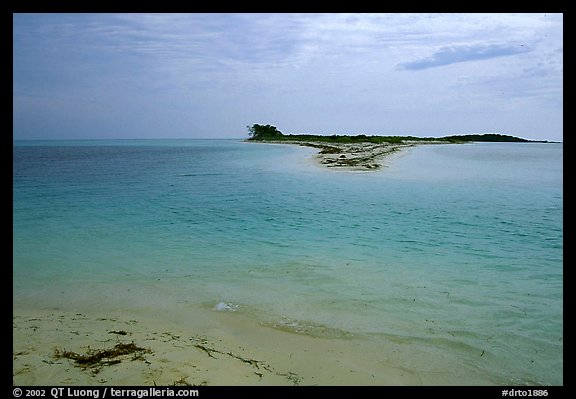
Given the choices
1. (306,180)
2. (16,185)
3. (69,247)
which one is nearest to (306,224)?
(69,247)

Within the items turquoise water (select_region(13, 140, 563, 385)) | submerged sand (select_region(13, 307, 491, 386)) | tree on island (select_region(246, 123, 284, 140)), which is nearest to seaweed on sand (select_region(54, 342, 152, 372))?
submerged sand (select_region(13, 307, 491, 386))

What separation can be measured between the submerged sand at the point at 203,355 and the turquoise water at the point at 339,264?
39cm

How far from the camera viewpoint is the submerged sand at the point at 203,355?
4766 mm

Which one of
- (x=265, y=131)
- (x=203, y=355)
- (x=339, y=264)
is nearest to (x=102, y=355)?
(x=203, y=355)

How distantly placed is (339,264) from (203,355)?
4646 millimetres

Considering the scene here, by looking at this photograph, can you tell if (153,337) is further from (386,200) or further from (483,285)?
(386,200)

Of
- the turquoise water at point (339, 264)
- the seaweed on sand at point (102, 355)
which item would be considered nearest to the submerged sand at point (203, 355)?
the seaweed on sand at point (102, 355)

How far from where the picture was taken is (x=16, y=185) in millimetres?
24375

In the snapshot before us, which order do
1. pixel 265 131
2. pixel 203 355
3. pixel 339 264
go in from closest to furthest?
pixel 203 355
pixel 339 264
pixel 265 131

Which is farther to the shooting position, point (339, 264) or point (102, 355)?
point (339, 264)

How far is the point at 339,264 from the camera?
9320 millimetres

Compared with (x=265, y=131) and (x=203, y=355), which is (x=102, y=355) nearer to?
(x=203, y=355)

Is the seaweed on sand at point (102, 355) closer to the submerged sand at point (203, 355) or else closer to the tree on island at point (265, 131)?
the submerged sand at point (203, 355)

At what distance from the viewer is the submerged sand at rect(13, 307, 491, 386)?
477 cm
